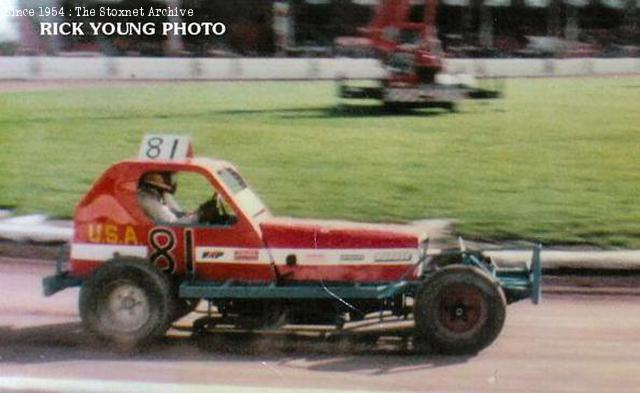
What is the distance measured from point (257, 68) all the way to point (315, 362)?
7.81 meters

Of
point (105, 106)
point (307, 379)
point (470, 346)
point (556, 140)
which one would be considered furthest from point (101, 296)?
point (556, 140)

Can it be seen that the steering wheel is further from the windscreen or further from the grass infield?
the grass infield

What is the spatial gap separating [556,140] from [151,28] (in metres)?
5.58

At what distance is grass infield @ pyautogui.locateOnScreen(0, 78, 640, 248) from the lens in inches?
426

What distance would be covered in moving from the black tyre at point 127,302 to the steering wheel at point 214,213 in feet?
1.70

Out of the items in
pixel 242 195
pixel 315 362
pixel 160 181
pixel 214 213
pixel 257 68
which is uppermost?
pixel 257 68

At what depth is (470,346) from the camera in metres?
6.51

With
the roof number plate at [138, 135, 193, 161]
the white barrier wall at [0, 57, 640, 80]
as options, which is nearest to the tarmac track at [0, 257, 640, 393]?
the roof number plate at [138, 135, 193, 161]

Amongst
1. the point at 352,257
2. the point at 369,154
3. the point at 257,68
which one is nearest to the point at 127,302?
the point at 352,257

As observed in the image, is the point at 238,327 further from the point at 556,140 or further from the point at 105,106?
the point at 556,140

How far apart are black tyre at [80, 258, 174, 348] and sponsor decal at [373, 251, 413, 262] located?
1.36m

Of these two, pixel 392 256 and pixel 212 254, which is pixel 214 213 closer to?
pixel 212 254

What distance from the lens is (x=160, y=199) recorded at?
710 cm

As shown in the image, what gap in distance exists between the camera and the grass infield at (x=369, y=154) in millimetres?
10828
